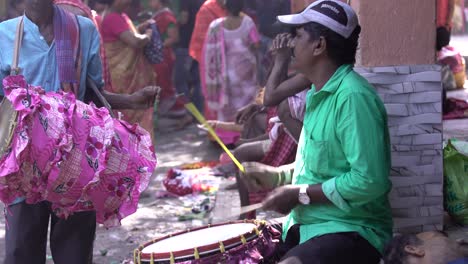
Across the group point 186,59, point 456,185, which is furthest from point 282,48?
point 186,59

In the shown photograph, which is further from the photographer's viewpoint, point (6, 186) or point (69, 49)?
point (69, 49)

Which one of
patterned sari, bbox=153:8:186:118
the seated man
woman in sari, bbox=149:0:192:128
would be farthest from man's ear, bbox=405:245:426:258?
patterned sari, bbox=153:8:186:118

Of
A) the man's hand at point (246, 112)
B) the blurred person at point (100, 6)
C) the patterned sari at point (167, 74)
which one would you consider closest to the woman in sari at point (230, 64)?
the blurred person at point (100, 6)

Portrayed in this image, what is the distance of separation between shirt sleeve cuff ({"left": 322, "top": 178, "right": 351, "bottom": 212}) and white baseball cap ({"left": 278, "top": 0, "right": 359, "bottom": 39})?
600mm

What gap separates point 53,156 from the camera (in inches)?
131

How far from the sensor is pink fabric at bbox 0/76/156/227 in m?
3.32

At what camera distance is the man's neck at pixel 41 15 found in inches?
154

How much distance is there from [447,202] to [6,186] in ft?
7.02

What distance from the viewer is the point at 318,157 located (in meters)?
3.30

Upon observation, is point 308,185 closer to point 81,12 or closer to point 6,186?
point 6,186

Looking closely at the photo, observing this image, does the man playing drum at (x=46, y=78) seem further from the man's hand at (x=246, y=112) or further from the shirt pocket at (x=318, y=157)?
the man's hand at (x=246, y=112)

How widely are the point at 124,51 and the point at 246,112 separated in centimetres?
219

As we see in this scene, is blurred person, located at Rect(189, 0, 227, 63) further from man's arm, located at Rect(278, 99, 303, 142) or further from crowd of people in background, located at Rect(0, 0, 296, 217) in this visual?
man's arm, located at Rect(278, 99, 303, 142)

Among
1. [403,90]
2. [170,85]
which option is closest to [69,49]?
[403,90]
